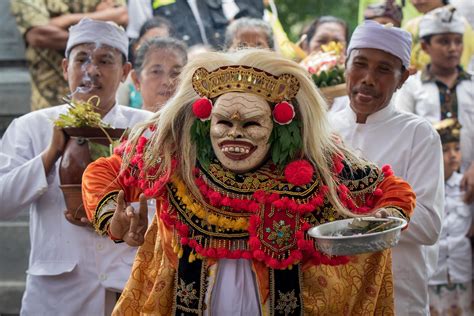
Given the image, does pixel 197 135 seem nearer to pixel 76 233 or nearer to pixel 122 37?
pixel 76 233

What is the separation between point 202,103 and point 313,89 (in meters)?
0.53

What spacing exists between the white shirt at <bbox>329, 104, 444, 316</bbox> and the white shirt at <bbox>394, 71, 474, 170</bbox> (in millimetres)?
2041

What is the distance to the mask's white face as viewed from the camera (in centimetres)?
454

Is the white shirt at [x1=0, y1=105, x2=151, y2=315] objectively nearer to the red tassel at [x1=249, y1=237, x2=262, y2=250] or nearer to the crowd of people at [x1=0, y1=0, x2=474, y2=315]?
the crowd of people at [x1=0, y1=0, x2=474, y2=315]

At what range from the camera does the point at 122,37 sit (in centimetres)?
620

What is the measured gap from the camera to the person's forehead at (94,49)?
6.06 meters

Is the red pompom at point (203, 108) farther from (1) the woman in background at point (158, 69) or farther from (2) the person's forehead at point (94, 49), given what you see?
(1) the woman in background at point (158, 69)

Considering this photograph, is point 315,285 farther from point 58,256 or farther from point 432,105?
point 432,105

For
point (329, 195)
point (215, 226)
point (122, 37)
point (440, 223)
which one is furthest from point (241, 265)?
point (122, 37)

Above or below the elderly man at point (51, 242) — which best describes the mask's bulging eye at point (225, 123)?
above

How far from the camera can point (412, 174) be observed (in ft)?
17.9

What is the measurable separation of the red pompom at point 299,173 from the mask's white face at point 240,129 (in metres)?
0.14

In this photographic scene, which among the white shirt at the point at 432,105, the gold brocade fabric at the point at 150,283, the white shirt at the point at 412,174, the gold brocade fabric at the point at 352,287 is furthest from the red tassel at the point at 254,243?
the white shirt at the point at 432,105

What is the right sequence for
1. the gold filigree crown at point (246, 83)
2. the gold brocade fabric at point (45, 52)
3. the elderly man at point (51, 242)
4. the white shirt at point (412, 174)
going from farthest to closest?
the gold brocade fabric at point (45, 52)
the elderly man at point (51, 242)
the white shirt at point (412, 174)
the gold filigree crown at point (246, 83)
